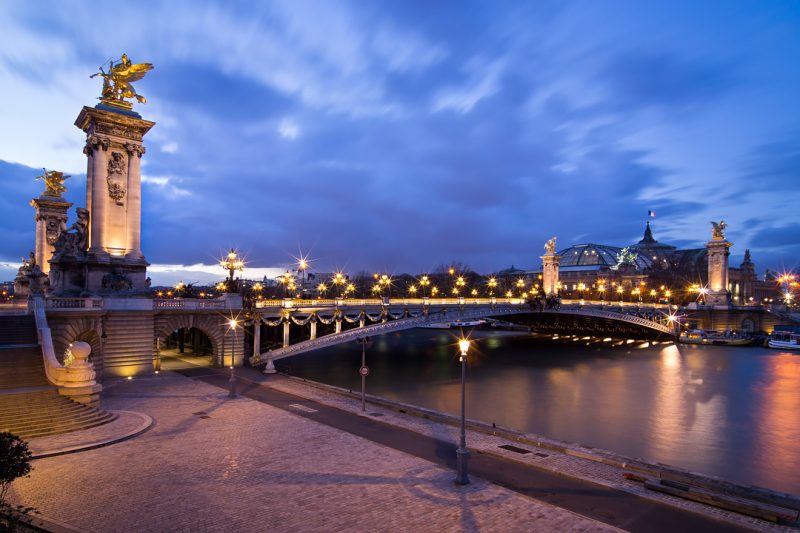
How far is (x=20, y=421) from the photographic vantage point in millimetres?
18969

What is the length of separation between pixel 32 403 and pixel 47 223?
4577cm

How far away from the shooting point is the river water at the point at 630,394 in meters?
27.0

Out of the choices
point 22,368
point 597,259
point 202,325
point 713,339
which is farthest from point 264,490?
point 597,259

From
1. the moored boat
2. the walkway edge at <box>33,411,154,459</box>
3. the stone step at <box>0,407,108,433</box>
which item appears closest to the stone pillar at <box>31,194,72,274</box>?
the stone step at <box>0,407,108,433</box>

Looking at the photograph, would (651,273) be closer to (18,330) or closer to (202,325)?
(202,325)

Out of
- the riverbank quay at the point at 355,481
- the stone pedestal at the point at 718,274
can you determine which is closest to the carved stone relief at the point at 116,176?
the riverbank quay at the point at 355,481

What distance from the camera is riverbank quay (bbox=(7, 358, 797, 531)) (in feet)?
41.0

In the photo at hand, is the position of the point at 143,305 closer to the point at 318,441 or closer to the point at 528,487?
the point at 318,441

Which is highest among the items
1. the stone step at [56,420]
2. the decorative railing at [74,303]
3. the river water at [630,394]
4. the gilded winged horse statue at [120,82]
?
the gilded winged horse statue at [120,82]

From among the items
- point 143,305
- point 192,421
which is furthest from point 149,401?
point 143,305

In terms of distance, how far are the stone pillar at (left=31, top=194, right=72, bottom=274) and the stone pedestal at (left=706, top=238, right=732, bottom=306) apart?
117 m

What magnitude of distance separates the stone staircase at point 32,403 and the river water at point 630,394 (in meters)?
21.5

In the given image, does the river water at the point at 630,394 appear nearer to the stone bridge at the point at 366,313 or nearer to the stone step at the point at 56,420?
the stone bridge at the point at 366,313

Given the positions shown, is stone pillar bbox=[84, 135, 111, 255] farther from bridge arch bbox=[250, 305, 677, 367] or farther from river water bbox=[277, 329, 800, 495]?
river water bbox=[277, 329, 800, 495]
